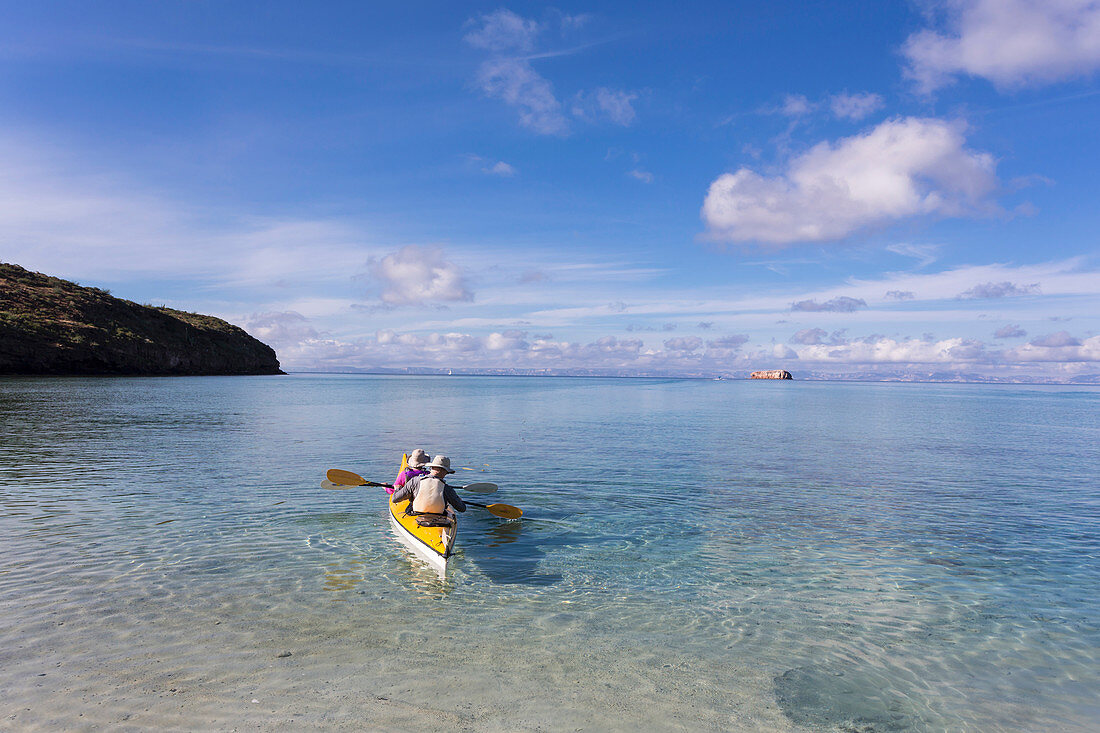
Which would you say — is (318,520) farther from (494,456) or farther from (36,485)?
(494,456)

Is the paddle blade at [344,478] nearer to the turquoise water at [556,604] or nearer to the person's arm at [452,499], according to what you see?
the turquoise water at [556,604]

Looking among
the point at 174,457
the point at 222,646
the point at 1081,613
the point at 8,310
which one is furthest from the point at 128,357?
the point at 1081,613

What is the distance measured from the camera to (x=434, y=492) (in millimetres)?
14734

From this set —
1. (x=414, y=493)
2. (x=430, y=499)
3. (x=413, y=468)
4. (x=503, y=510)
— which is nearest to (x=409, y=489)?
(x=414, y=493)

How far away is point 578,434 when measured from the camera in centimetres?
4344

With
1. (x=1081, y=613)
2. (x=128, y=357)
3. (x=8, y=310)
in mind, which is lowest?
(x=1081, y=613)

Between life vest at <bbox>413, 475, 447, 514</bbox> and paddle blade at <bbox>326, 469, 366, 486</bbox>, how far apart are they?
20.7 ft

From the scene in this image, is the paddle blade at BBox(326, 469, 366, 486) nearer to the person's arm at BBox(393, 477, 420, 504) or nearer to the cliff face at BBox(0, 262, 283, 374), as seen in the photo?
the person's arm at BBox(393, 477, 420, 504)

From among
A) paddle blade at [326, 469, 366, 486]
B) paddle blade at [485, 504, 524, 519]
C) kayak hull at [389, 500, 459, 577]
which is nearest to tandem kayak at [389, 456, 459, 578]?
kayak hull at [389, 500, 459, 577]

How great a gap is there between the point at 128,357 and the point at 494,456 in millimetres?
129446

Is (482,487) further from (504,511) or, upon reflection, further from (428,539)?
(428,539)

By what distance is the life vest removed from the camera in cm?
1461

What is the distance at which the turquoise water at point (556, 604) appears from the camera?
26.5ft

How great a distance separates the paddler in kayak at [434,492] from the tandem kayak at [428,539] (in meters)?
0.31
